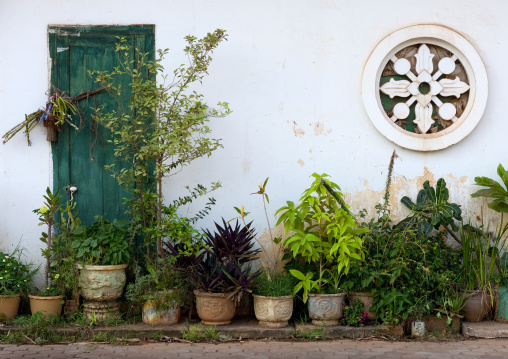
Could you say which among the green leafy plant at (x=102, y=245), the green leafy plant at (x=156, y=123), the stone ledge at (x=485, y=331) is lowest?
the stone ledge at (x=485, y=331)

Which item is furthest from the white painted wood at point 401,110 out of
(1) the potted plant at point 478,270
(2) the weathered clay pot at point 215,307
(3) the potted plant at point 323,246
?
(2) the weathered clay pot at point 215,307

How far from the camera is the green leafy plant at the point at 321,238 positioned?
6.39 m

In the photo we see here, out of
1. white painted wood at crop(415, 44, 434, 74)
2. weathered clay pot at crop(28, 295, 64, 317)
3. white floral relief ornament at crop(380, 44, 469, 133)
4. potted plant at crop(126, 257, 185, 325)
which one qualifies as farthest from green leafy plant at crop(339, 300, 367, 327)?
weathered clay pot at crop(28, 295, 64, 317)

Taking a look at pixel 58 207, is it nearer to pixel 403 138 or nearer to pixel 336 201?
pixel 336 201

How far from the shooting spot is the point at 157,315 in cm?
650

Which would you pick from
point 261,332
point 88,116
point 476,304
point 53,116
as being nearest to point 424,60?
point 476,304

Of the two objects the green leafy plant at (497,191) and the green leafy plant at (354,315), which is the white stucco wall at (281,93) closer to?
the green leafy plant at (497,191)

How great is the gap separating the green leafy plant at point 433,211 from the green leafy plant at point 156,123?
6.46 feet

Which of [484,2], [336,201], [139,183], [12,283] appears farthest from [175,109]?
[484,2]

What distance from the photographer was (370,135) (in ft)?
23.3

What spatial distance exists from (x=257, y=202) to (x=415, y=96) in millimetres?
1954

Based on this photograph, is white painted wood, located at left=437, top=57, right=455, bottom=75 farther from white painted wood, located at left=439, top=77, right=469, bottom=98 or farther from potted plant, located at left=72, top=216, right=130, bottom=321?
potted plant, located at left=72, top=216, right=130, bottom=321

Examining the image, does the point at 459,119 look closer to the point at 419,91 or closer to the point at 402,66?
the point at 419,91

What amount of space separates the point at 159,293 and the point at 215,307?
0.54 metres
